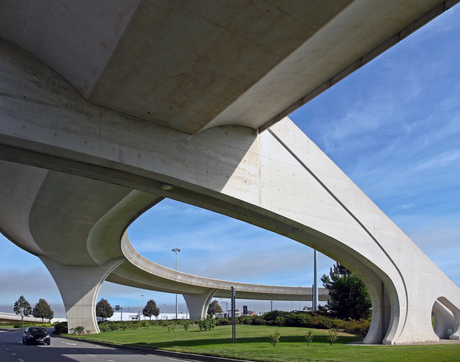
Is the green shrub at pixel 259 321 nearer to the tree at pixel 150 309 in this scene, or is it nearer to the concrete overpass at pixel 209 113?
the concrete overpass at pixel 209 113

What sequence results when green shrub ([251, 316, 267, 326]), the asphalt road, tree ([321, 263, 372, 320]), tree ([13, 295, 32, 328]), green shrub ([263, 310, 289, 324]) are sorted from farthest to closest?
tree ([13, 295, 32, 328]) < green shrub ([251, 316, 267, 326]) < green shrub ([263, 310, 289, 324]) < tree ([321, 263, 372, 320]) < the asphalt road

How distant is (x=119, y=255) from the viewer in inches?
1628

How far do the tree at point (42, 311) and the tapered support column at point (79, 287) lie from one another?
7472 centimetres

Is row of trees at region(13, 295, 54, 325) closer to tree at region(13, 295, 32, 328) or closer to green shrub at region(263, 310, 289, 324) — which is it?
tree at region(13, 295, 32, 328)

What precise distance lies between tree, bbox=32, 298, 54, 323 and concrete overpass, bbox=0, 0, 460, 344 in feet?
316

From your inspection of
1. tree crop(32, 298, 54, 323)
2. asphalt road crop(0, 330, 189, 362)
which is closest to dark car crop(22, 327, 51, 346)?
asphalt road crop(0, 330, 189, 362)

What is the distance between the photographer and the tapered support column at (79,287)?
1666 inches

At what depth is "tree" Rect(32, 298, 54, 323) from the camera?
108 m

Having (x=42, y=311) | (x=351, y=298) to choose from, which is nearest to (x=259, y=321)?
(x=351, y=298)

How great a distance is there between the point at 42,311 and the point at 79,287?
75.7 metres

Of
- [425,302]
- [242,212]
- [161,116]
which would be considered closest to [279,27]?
[161,116]

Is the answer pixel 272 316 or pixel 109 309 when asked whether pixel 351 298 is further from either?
pixel 109 309

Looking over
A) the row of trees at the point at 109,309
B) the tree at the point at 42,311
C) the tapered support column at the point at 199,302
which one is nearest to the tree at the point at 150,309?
the row of trees at the point at 109,309

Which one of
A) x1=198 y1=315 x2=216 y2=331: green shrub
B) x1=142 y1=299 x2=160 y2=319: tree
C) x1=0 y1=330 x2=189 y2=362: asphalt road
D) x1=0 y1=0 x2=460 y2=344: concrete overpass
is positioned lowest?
x1=142 y1=299 x2=160 y2=319: tree
